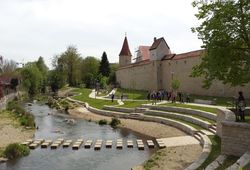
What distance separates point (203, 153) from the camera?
63.1 feet

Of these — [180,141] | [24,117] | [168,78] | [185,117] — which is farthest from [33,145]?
[168,78]

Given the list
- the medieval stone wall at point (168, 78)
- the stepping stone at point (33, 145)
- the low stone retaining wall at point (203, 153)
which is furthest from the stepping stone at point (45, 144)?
the medieval stone wall at point (168, 78)

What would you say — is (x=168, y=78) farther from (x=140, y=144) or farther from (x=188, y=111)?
(x=140, y=144)

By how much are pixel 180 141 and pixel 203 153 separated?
565cm

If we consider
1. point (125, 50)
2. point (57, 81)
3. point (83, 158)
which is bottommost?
point (83, 158)

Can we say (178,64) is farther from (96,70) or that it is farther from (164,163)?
(96,70)

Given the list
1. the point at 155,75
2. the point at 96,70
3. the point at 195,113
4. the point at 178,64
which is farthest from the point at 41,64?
the point at 195,113

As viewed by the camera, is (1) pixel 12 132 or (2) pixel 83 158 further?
(1) pixel 12 132

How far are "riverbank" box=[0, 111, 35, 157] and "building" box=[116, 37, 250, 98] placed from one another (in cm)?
1834

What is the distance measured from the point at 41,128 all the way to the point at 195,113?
13465mm

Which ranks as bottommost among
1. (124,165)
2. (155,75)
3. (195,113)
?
(124,165)

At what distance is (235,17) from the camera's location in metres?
19.2

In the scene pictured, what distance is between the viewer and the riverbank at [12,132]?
26.3 meters

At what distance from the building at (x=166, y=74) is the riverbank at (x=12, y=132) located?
18343mm
